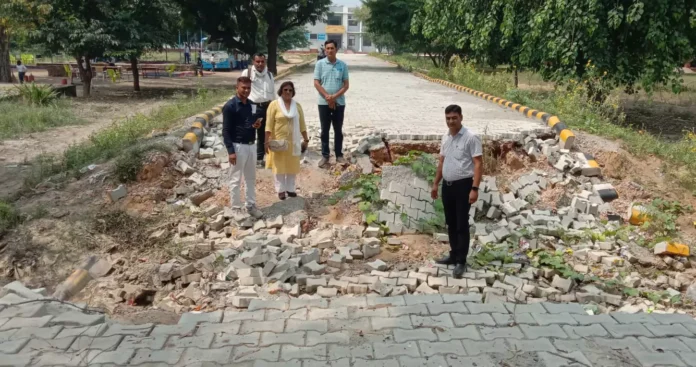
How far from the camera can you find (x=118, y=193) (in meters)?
6.07

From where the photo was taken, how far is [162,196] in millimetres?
6305

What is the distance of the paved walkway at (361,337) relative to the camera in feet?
10.4

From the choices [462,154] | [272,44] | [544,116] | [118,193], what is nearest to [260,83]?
[118,193]

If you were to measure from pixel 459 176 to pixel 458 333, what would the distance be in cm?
138

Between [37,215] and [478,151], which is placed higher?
[478,151]

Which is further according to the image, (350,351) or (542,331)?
(542,331)

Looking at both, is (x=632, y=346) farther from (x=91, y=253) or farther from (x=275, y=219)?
(x=91, y=253)

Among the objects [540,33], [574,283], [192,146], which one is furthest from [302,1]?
[574,283]

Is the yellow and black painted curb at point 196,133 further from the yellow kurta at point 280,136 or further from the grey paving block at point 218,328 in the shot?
the grey paving block at point 218,328

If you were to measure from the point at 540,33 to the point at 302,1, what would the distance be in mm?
15600

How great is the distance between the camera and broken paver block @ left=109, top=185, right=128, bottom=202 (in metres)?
6.02

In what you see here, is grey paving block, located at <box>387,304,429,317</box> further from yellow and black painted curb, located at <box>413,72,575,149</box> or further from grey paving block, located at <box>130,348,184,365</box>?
yellow and black painted curb, located at <box>413,72,575,149</box>

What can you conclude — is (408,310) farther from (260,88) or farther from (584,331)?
(260,88)

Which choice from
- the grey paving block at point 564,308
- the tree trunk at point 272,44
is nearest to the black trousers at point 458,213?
the grey paving block at point 564,308
